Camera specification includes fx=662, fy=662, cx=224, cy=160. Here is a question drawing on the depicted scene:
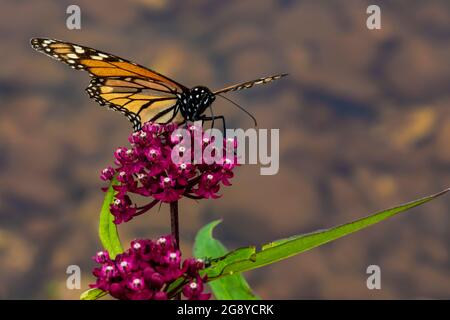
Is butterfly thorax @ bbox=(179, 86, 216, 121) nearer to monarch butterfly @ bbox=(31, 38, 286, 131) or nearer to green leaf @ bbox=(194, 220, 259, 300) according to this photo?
monarch butterfly @ bbox=(31, 38, 286, 131)

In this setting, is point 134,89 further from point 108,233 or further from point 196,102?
point 108,233

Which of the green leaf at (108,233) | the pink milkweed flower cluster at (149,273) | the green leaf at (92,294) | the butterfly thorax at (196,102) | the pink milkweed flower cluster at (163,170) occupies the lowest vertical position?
the green leaf at (92,294)

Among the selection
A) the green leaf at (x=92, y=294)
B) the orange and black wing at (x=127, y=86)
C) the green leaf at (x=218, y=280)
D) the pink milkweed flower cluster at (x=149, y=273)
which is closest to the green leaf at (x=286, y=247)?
the pink milkweed flower cluster at (x=149, y=273)

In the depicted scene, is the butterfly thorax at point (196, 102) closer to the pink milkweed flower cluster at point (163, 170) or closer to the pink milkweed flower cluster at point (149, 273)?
the pink milkweed flower cluster at point (163, 170)

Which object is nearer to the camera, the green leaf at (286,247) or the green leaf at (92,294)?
the green leaf at (286,247)

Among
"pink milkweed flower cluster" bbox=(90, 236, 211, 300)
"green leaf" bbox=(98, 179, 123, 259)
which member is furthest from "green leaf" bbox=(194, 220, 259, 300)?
"pink milkweed flower cluster" bbox=(90, 236, 211, 300)
